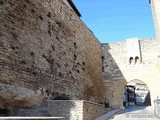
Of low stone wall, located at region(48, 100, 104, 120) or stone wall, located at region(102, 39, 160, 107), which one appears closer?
low stone wall, located at region(48, 100, 104, 120)

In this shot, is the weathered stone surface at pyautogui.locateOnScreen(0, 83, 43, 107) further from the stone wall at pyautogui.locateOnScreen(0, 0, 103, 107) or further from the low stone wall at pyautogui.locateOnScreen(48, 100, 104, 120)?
the low stone wall at pyautogui.locateOnScreen(48, 100, 104, 120)

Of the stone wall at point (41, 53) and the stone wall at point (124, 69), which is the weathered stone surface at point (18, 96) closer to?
the stone wall at point (41, 53)

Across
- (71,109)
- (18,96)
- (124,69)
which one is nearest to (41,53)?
(18,96)

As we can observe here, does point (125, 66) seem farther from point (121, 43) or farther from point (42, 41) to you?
point (42, 41)

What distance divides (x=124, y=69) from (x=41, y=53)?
833 centimetres

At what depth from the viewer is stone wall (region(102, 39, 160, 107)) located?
47.3 feet

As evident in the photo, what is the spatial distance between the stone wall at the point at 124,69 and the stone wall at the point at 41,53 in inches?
112

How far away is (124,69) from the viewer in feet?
49.8

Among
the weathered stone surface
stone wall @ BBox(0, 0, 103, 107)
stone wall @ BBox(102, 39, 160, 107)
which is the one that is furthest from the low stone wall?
stone wall @ BBox(102, 39, 160, 107)

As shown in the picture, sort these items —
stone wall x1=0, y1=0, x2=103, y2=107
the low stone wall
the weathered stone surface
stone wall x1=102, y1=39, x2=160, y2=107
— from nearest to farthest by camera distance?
the weathered stone surface
stone wall x1=0, y1=0, x2=103, y2=107
the low stone wall
stone wall x1=102, y1=39, x2=160, y2=107

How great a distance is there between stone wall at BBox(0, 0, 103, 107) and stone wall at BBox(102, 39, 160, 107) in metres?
2.83

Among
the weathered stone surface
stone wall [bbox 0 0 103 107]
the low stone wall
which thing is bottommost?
the low stone wall

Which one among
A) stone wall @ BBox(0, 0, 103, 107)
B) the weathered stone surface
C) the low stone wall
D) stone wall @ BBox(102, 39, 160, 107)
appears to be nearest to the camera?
the weathered stone surface

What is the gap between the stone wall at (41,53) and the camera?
6.62 m
